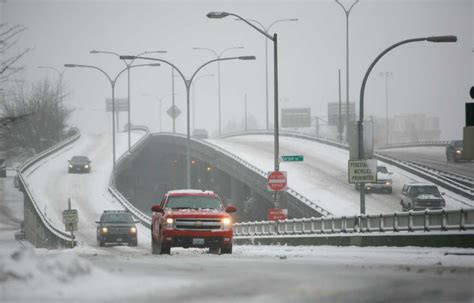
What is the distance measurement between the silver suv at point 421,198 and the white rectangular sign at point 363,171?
23846mm

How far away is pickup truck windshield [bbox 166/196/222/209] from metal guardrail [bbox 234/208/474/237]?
6.36 m

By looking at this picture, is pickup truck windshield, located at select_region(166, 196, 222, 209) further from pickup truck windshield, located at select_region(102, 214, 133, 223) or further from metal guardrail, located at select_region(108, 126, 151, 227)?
metal guardrail, located at select_region(108, 126, 151, 227)

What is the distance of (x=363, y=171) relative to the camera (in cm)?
3381

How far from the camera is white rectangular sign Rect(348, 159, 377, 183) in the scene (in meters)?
33.6

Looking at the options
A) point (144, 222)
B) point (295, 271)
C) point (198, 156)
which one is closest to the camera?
point (295, 271)

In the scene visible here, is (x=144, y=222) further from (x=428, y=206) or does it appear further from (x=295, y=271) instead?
(x=295, y=271)

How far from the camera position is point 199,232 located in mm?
26594

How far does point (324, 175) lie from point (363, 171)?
50.9m

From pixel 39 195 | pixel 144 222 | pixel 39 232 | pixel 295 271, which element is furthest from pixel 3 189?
pixel 295 271

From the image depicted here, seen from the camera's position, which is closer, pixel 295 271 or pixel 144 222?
pixel 295 271

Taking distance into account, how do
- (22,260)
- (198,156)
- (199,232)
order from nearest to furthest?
(22,260) → (199,232) → (198,156)

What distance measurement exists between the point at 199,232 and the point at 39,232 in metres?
53.8

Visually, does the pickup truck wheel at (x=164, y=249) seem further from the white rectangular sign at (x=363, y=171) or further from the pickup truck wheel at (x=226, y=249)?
the white rectangular sign at (x=363, y=171)

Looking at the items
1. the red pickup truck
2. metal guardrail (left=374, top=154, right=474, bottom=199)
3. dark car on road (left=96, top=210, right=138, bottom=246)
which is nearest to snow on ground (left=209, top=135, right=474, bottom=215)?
metal guardrail (left=374, top=154, right=474, bottom=199)
